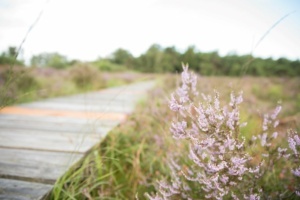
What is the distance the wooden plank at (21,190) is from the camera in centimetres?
138

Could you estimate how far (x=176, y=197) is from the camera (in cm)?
149

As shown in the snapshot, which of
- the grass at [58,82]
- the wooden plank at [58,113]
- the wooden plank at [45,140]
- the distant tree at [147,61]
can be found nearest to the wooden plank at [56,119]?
the wooden plank at [58,113]

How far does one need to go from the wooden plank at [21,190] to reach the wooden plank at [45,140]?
1.63 ft

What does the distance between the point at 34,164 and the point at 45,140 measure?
2.03ft

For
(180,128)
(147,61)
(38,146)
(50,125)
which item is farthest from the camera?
(147,61)

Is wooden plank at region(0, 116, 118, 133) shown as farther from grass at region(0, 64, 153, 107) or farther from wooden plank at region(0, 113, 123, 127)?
grass at region(0, 64, 153, 107)

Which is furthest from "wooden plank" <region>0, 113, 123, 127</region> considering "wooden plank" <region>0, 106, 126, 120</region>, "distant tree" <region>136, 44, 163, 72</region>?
"distant tree" <region>136, 44, 163, 72</region>

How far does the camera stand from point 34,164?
182cm

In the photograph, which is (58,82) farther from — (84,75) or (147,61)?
(147,61)

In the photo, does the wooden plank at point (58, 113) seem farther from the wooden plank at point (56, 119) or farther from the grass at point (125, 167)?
the grass at point (125, 167)

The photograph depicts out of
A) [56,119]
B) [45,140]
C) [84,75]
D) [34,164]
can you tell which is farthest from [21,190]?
[84,75]

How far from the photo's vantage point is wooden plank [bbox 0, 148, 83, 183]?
162 centimetres

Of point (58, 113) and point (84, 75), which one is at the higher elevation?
point (84, 75)

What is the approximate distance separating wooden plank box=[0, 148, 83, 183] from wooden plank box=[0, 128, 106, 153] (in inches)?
4.3
